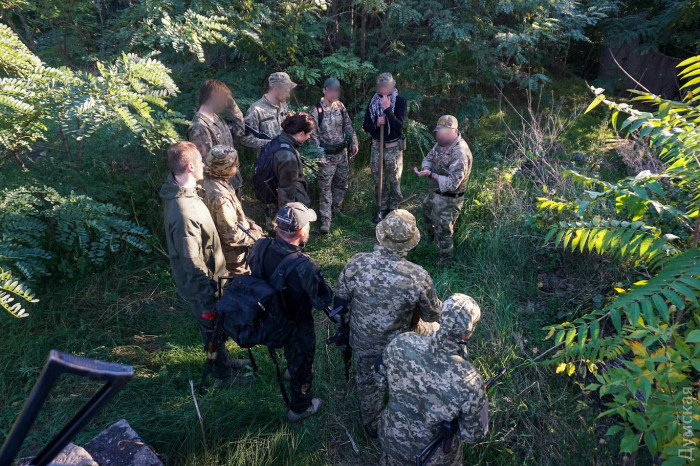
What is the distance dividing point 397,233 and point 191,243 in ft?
5.55

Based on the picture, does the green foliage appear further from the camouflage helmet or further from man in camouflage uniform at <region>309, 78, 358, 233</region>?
man in camouflage uniform at <region>309, 78, 358, 233</region>

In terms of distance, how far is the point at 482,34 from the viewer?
301 inches

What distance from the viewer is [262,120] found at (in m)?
5.75

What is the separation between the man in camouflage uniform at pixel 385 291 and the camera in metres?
3.20

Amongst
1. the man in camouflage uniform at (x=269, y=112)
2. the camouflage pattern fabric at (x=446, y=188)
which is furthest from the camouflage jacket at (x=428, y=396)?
the man in camouflage uniform at (x=269, y=112)

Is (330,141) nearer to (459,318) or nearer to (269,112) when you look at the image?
(269,112)

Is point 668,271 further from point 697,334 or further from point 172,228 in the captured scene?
point 172,228

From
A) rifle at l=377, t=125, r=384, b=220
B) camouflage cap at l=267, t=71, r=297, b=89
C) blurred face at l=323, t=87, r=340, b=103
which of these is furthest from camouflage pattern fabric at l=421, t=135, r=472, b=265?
camouflage cap at l=267, t=71, r=297, b=89

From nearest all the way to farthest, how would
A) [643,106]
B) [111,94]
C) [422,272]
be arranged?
[422,272]
[111,94]
[643,106]

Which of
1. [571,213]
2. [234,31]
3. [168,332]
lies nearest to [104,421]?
[168,332]

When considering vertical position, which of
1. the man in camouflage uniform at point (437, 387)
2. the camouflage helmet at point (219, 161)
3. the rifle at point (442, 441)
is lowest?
the rifle at point (442, 441)

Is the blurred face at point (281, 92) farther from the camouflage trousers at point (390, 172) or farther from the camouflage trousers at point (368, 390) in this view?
the camouflage trousers at point (368, 390)

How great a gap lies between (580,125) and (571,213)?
486 cm

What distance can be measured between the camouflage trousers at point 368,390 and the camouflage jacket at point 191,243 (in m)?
1.40
